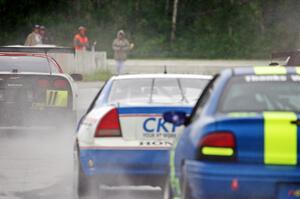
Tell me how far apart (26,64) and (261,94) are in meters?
10.1

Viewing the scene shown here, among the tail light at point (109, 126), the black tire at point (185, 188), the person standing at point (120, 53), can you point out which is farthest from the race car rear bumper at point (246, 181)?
the person standing at point (120, 53)

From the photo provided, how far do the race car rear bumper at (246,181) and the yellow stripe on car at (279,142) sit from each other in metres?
0.06

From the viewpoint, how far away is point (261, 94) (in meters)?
8.05

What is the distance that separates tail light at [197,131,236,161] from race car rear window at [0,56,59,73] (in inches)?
393

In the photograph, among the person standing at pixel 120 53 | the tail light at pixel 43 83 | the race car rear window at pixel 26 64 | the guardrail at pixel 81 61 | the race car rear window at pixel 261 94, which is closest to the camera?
the race car rear window at pixel 261 94

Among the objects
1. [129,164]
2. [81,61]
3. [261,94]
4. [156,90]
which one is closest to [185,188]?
[261,94]

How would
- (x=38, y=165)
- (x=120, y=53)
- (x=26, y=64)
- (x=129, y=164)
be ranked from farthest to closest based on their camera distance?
(x=120, y=53) < (x=26, y=64) < (x=38, y=165) < (x=129, y=164)

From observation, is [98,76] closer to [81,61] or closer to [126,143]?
[81,61]

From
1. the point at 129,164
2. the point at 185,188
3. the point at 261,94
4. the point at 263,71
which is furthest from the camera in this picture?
the point at 129,164

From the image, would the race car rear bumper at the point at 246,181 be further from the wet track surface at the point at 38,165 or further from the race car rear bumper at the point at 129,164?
the wet track surface at the point at 38,165

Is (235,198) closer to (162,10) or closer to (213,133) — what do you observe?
(213,133)

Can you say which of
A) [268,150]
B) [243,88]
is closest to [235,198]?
[268,150]

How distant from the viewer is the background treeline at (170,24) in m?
65.6

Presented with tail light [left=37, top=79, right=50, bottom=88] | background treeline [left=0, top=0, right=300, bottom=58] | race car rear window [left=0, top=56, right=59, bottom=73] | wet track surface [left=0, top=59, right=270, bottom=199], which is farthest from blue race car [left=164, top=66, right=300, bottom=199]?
background treeline [left=0, top=0, right=300, bottom=58]
